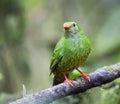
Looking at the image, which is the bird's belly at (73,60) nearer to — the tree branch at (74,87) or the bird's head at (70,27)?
the bird's head at (70,27)

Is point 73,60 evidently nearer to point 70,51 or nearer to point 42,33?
point 70,51

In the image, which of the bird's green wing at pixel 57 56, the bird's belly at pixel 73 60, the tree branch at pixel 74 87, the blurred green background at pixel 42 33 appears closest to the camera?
the tree branch at pixel 74 87

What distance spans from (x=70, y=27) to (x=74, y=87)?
892 mm

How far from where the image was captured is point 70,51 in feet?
15.3

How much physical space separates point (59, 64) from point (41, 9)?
4777mm

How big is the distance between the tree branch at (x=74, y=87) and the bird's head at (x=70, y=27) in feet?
2.18

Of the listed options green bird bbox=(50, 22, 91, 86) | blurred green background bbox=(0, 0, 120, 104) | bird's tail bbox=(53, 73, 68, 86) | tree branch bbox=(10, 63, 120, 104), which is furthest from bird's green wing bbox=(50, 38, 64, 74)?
blurred green background bbox=(0, 0, 120, 104)

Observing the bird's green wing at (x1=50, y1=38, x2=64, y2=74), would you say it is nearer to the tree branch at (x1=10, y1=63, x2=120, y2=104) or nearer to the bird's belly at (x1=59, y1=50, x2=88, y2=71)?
the bird's belly at (x1=59, y1=50, x2=88, y2=71)

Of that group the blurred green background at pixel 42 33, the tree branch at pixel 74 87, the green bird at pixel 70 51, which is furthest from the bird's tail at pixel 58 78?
the blurred green background at pixel 42 33

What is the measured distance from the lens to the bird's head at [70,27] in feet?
15.0

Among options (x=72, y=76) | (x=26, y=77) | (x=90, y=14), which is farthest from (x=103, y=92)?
(x=90, y=14)

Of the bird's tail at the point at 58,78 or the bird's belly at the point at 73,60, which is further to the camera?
the bird's tail at the point at 58,78

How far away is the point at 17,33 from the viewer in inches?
295

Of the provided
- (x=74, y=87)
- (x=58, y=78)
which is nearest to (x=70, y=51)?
(x=58, y=78)
